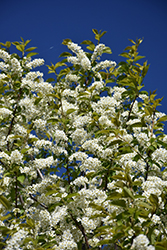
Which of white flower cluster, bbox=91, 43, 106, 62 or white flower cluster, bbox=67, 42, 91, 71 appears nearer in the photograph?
white flower cluster, bbox=67, 42, 91, 71

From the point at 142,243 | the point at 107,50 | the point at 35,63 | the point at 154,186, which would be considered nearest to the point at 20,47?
the point at 35,63

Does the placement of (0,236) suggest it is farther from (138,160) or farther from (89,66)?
(89,66)

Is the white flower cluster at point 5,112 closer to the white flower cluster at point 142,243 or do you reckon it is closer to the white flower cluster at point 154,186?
the white flower cluster at point 154,186

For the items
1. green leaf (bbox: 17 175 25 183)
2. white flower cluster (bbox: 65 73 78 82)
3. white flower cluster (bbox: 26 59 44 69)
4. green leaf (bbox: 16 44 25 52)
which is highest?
green leaf (bbox: 16 44 25 52)

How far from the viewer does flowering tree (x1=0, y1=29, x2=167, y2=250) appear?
283 cm

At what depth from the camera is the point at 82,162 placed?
399cm

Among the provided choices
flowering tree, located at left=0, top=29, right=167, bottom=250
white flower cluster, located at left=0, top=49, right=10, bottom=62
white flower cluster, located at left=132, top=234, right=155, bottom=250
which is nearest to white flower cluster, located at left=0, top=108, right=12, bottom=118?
flowering tree, located at left=0, top=29, right=167, bottom=250

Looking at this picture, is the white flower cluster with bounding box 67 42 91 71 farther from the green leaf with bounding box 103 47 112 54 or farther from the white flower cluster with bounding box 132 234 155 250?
the white flower cluster with bounding box 132 234 155 250

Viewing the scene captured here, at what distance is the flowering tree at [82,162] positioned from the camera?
2.83 meters

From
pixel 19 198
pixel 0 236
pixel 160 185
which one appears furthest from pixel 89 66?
pixel 0 236

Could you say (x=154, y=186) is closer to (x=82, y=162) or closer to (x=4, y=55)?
(x=82, y=162)

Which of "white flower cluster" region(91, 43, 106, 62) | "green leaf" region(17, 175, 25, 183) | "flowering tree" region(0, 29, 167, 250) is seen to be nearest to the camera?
"flowering tree" region(0, 29, 167, 250)

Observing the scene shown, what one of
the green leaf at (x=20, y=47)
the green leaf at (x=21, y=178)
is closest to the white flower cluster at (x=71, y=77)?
the green leaf at (x=20, y=47)

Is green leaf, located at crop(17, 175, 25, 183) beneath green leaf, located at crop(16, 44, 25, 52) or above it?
beneath
